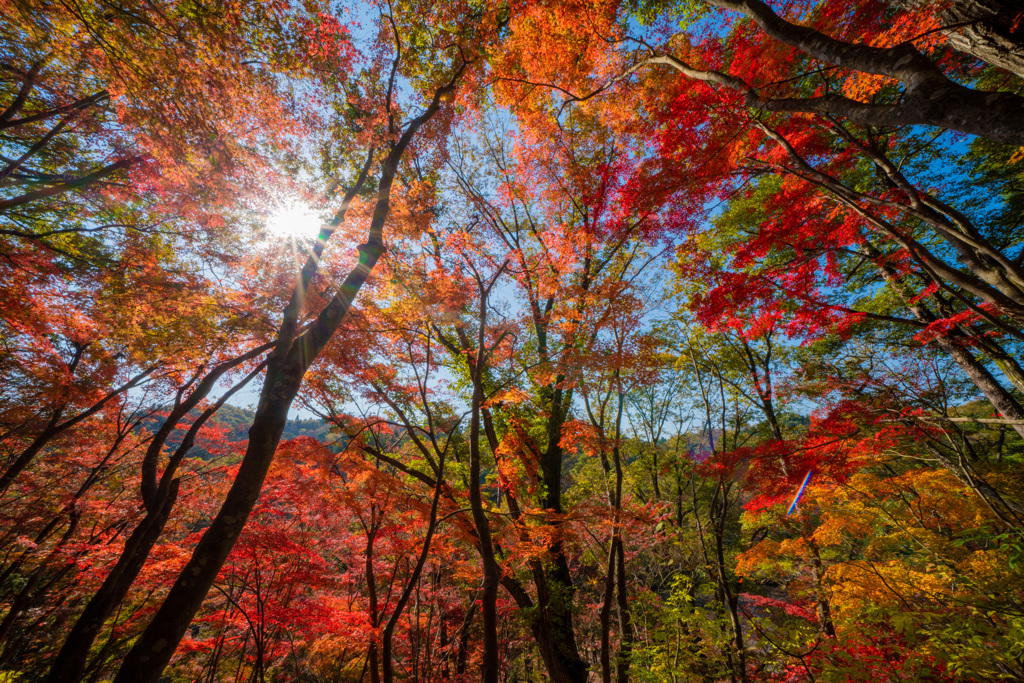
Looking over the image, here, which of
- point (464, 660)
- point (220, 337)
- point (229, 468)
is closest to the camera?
point (220, 337)

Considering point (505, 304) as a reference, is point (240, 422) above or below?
above

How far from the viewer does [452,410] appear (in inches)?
391

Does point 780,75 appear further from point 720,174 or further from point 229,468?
point 229,468

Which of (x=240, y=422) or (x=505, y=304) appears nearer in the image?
(x=505, y=304)

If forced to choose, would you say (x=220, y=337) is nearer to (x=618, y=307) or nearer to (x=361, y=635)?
(x=361, y=635)

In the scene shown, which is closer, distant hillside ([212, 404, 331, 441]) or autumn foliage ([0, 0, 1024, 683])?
autumn foliage ([0, 0, 1024, 683])

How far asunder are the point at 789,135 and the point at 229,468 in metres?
13.9

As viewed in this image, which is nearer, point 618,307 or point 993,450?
point 618,307

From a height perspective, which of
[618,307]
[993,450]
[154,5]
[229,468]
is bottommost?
[229,468]

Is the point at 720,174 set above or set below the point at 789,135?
below

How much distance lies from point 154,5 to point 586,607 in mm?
20230

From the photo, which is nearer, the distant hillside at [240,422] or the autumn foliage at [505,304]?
the autumn foliage at [505,304]

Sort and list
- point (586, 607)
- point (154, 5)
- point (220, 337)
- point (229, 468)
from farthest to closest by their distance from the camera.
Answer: point (586, 607)
point (229, 468)
point (220, 337)
point (154, 5)

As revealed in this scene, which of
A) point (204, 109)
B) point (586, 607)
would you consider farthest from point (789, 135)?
point (586, 607)
